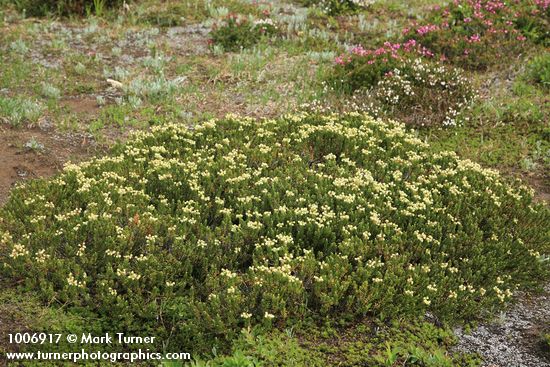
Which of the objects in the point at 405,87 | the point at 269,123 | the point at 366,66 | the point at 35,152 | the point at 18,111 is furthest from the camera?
the point at 366,66

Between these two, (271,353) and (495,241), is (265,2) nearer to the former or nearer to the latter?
(495,241)

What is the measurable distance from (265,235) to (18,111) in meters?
5.49

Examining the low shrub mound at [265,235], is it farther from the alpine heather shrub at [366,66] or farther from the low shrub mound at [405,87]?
the alpine heather shrub at [366,66]

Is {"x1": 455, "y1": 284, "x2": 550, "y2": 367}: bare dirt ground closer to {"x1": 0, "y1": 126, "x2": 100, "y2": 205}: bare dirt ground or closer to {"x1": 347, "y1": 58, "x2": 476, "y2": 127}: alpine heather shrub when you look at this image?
{"x1": 347, "y1": 58, "x2": 476, "y2": 127}: alpine heather shrub

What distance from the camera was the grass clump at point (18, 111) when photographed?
33.0 ft

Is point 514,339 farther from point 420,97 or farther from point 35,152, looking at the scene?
point 35,152

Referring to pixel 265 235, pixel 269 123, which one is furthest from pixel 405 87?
pixel 265 235

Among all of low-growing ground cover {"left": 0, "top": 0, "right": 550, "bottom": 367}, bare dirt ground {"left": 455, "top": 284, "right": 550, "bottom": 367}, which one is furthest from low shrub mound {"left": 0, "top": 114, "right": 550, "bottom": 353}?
bare dirt ground {"left": 455, "top": 284, "right": 550, "bottom": 367}

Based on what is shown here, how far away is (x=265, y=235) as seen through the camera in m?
6.89

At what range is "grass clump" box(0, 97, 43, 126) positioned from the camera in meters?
10.1

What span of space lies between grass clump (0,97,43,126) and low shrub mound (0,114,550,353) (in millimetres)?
2606

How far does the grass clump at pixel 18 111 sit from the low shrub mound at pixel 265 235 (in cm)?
261

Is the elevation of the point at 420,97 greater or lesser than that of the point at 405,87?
lesser

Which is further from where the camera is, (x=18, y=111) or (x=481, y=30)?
(x=481, y=30)
